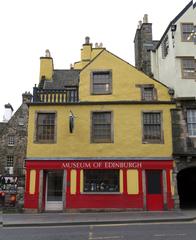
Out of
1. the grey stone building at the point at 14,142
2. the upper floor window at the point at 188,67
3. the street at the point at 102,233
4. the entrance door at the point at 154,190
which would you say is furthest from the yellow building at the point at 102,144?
the grey stone building at the point at 14,142

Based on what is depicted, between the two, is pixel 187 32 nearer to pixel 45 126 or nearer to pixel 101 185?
pixel 45 126

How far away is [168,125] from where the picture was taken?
20188 mm

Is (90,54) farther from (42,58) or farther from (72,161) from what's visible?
(72,161)

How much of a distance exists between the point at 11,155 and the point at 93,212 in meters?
28.6

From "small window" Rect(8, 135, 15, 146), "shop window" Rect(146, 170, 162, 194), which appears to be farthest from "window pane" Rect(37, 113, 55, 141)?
"small window" Rect(8, 135, 15, 146)

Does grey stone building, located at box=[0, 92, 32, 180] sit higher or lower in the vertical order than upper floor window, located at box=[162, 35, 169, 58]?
lower

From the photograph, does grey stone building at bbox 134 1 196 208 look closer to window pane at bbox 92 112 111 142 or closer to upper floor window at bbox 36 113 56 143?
window pane at bbox 92 112 111 142

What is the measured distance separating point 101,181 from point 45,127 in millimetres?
4743

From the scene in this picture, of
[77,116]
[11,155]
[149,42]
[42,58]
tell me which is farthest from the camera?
[11,155]

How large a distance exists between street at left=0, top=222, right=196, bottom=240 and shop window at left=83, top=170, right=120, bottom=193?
528 centimetres

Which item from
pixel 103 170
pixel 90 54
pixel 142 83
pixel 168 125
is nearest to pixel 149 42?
pixel 90 54

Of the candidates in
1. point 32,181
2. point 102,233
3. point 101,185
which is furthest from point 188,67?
point 102,233

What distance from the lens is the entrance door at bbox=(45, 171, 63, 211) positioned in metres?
19.6

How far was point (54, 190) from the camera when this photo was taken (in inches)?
783
